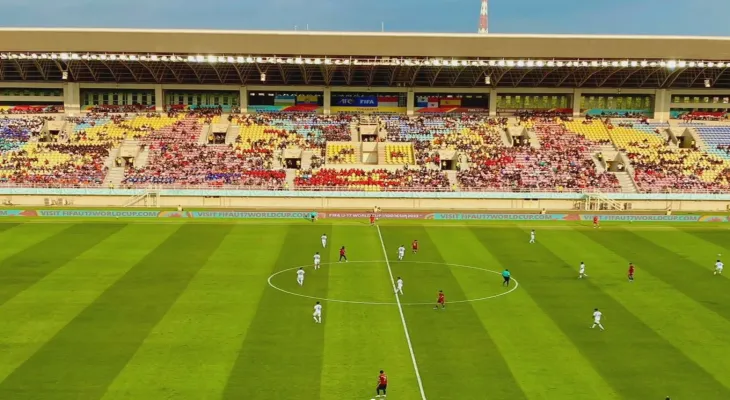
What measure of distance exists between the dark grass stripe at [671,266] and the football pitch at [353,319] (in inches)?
8.2

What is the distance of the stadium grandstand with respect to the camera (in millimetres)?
74562

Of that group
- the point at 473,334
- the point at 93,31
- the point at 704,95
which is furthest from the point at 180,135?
the point at 704,95

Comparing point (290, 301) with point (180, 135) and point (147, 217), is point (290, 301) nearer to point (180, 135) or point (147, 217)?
point (147, 217)

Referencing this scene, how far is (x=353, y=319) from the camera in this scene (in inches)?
1271

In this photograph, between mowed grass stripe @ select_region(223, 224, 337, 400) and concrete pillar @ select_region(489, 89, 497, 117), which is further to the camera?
concrete pillar @ select_region(489, 89, 497, 117)

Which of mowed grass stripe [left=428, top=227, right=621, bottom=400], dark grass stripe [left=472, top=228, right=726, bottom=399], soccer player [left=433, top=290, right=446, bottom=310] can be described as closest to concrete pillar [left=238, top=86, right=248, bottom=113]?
dark grass stripe [left=472, top=228, right=726, bottom=399]

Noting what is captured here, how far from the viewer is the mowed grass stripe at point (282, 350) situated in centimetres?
2428

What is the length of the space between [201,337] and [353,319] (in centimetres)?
675

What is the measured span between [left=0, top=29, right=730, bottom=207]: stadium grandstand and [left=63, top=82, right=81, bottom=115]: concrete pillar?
0.16m

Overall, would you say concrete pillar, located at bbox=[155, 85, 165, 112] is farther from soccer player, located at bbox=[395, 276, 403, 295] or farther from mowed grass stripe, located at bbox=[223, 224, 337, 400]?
soccer player, located at bbox=[395, 276, 403, 295]

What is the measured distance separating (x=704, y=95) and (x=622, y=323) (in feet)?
231

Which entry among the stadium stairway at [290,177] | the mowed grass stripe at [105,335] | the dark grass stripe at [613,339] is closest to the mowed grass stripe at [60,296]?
the mowed grass stripe at [105,335]

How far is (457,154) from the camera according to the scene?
79250 mm

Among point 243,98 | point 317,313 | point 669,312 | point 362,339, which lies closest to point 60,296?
point 317,313
